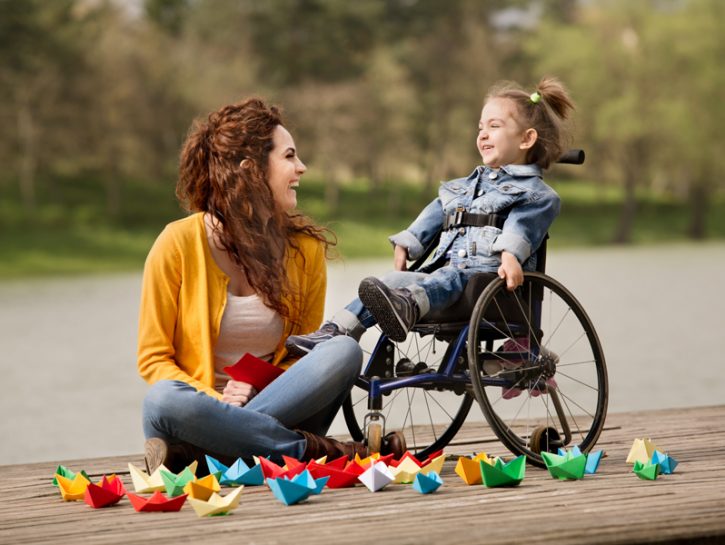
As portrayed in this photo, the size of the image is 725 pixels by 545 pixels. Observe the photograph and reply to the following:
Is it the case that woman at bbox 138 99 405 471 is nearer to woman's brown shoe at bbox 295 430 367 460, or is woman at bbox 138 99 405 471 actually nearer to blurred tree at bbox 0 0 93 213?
woman's brown shoe at bbox 295 430 367 460

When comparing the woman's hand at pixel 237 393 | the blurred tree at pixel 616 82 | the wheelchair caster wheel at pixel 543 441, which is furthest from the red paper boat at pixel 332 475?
the blurred tree at pixel 616 82

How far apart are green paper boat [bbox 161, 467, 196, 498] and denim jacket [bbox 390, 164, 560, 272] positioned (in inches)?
38.2

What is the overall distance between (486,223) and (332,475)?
0.88 m

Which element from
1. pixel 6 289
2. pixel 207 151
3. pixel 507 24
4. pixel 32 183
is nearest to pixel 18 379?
pixel 207 151

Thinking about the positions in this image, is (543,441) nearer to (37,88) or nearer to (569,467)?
(569,467)

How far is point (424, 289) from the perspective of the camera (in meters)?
3.34

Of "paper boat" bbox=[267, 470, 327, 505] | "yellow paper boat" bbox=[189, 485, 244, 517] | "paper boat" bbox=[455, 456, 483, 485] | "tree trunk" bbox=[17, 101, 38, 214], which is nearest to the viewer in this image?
"yellow paper boat" bbox=[189, 485, 244, 517]

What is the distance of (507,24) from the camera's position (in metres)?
41.1

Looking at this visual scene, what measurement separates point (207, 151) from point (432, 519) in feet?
4.47

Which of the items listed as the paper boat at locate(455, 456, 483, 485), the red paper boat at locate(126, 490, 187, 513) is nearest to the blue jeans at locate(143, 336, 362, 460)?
the red paper boat at locate(126, 490, 187, 513)

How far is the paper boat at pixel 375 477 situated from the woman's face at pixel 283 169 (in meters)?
0.85

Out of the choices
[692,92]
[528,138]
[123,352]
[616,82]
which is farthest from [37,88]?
[528,138]

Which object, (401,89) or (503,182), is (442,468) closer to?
(503,182)

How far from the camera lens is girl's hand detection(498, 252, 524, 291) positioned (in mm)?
3344
